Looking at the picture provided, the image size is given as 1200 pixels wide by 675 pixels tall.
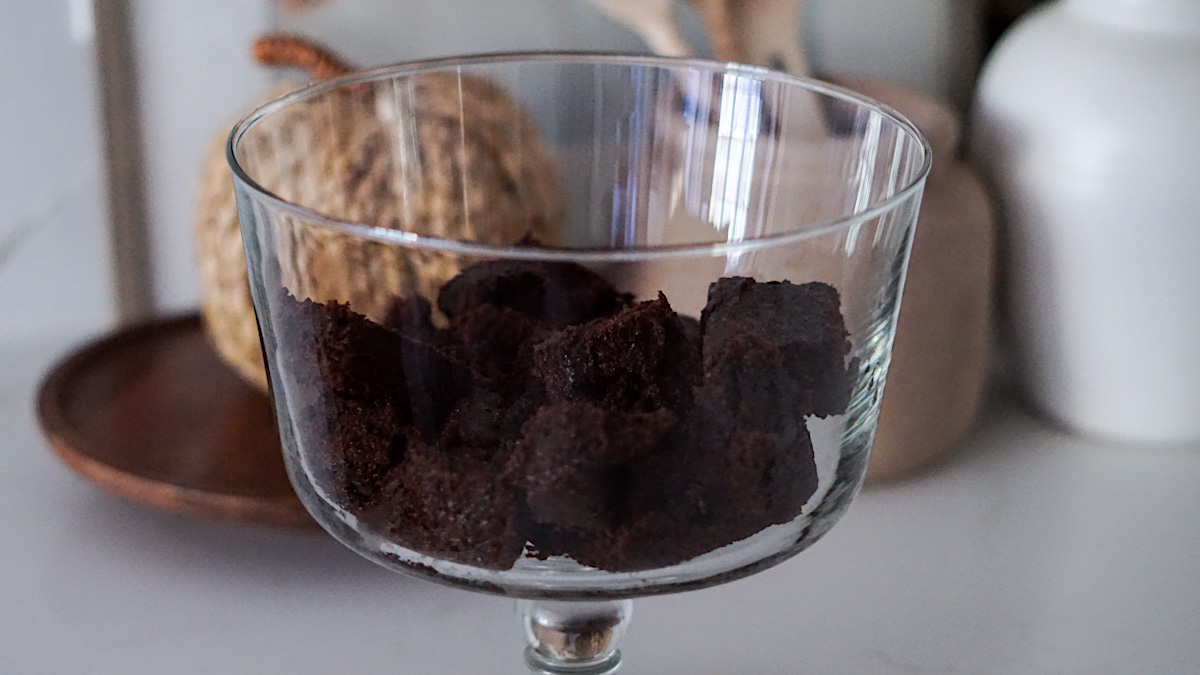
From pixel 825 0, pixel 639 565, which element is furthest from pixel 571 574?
pixel 825 0

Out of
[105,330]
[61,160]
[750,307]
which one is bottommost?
[105,330]

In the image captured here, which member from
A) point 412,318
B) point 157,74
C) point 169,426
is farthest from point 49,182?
point 412,318

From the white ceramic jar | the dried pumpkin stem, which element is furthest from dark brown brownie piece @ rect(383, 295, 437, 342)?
the white ceramic jar

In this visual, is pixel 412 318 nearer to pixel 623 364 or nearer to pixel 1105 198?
pixel 623 364

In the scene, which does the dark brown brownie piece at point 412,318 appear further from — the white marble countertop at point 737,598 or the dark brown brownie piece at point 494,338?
the white marble countertop at point 737,598

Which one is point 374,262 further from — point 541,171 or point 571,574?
point 541,171

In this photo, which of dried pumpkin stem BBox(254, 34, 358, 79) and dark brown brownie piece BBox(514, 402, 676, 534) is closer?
dark brown brownie piece BBox(514, 402, 676, 534)

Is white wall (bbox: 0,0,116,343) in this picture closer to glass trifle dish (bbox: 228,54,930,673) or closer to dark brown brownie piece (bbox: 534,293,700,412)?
glass trifle dish (bbox: 228,54,930,673)
